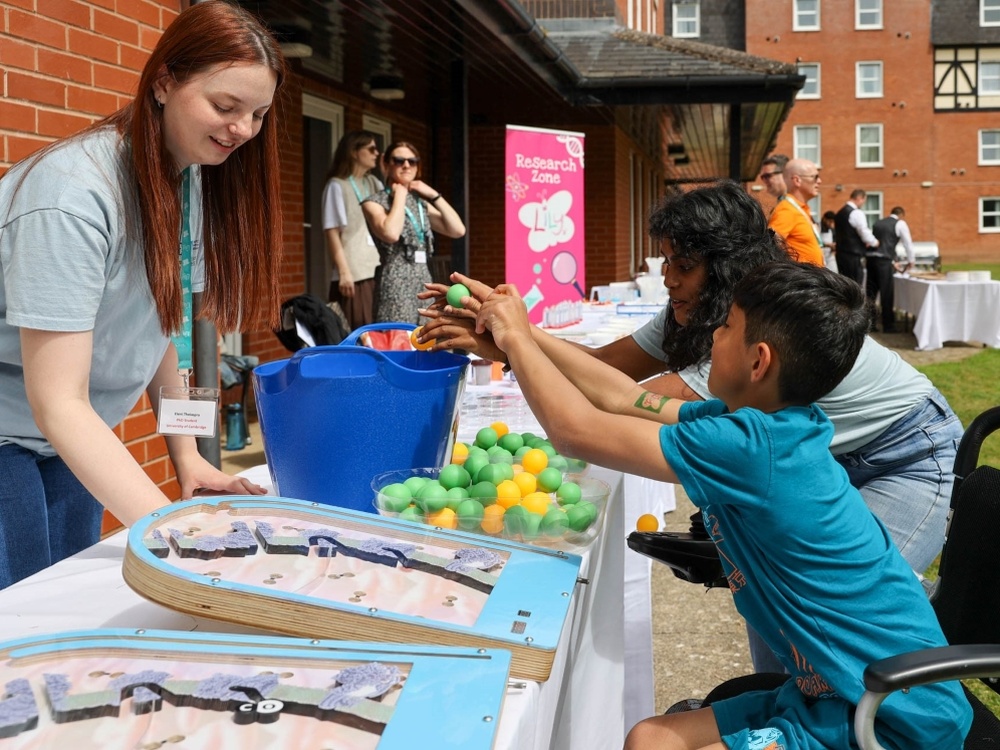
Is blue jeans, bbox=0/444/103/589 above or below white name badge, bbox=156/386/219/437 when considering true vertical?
below

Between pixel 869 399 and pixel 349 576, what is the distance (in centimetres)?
131

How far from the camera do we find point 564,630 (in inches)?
52.8

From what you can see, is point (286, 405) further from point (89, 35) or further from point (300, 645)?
point (89, 35)

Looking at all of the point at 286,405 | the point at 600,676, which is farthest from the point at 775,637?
the point at 286,405

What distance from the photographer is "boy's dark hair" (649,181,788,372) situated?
2309mm

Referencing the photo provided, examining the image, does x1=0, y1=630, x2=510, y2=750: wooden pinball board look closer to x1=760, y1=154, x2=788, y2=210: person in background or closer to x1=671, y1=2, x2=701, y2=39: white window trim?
x1=760, y1=154, x2=788, y2=210: person in background

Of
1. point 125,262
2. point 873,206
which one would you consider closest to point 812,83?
point 873,206

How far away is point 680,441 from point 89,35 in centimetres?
267

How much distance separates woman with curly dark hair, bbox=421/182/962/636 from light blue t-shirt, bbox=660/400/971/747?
579 millimetres

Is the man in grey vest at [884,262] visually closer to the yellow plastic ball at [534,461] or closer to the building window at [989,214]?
the yellow plastic ball at [534,461]

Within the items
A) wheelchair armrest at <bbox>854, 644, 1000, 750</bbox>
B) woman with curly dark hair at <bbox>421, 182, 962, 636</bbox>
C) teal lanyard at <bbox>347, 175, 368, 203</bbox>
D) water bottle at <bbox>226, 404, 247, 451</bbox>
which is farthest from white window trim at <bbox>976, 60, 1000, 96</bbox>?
wheelchair armrest at <bbox>854, 644, 1000, 750</bbox>

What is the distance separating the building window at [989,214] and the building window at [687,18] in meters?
13.5

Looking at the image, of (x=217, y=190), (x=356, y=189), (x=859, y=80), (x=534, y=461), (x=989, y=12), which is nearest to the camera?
(x=217, y=190)

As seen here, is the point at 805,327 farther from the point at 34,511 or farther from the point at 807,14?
the point at 807,14
